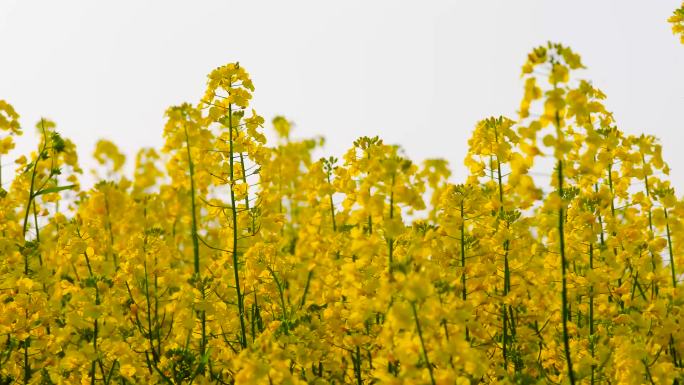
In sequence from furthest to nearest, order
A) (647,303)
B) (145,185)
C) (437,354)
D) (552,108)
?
(647,303)
(145,185)
(552,108)
(437,354)

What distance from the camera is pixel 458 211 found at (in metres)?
5.32

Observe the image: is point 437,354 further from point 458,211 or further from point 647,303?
point 647,303

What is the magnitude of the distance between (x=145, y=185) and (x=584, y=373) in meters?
2.83

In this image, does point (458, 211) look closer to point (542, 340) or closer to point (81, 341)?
point (542, 340)

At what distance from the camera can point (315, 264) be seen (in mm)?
4250

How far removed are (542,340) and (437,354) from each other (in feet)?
7.65

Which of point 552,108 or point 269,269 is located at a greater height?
point 552,108

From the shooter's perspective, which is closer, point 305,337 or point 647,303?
point 305,337

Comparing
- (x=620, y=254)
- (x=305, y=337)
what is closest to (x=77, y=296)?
(x=305, y=337)

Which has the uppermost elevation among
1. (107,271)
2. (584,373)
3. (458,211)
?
(458,211)

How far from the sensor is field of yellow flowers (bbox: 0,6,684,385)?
416 cm

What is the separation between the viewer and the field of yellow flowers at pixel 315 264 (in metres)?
4.16

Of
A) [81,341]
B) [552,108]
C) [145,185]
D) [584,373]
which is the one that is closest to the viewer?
[552,108]

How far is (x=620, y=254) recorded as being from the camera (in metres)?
5.39
